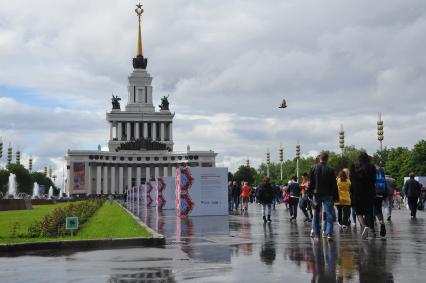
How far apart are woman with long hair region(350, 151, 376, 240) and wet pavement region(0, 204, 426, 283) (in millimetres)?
602

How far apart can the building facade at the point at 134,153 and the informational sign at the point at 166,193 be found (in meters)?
120

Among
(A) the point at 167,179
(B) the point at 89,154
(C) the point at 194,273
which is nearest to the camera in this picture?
(C) the point at 194,273

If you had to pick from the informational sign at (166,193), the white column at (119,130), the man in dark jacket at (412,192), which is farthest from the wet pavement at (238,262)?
the white column at (119,130)

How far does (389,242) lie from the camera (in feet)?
45.8

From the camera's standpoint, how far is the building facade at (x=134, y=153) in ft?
546

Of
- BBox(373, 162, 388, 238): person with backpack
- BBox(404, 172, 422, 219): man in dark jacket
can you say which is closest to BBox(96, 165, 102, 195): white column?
BBox(404, 172, 422, 219): man in dark jacket

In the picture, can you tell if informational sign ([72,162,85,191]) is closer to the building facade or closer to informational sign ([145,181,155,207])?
the building facade

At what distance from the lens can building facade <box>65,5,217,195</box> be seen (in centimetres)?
16638

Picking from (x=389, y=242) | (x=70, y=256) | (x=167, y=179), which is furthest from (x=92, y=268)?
(x=167, y=179)

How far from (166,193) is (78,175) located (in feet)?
409

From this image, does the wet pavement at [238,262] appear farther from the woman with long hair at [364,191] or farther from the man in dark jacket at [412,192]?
the man in dark jacket at [412,192]

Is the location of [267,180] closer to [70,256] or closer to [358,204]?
[358,204]

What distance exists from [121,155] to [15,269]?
165709 millimetres

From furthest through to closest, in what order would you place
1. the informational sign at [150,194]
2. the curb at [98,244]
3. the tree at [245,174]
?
the tree at [245,174] → the informational sign at [150,194] → the curb at [98,244]
